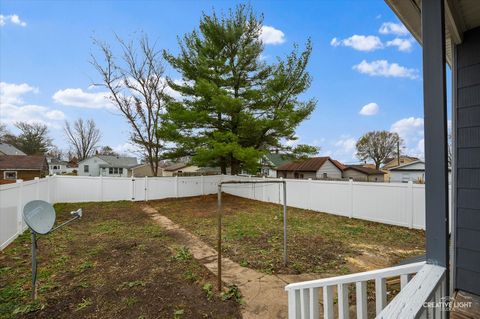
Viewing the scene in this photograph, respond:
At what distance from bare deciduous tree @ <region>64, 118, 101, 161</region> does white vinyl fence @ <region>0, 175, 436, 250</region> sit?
87.2 feet

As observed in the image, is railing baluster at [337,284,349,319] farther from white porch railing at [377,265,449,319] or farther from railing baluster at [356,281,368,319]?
white porch railing at [377,265,449,319]

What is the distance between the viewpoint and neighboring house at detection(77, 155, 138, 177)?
3316cm

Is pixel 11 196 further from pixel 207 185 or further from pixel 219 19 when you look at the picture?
pixel 219 19

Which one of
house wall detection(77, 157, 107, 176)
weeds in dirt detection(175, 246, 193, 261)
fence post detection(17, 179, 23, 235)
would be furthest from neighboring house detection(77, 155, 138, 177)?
weeds in dirt detection(175, 246, 193, 261)

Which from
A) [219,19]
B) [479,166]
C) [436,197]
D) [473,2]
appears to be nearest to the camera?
[436,197]

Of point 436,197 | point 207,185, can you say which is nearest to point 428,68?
point 436,197

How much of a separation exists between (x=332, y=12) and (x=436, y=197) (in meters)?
7.53

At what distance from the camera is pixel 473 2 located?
6.54ft

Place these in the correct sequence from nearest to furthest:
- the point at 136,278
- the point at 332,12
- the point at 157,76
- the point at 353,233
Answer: the point at 136,278
the point at 353,233
the point at 332,12
the point at 157,76

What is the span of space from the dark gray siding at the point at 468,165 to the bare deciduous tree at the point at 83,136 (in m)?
39.1

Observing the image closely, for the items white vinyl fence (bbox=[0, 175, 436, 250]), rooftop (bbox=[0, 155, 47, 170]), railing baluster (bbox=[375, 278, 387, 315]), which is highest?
rooftop (bbox=[0, 155, 47, 170])

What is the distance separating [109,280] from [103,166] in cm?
3446

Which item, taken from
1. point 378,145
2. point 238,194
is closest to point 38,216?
point 238,194

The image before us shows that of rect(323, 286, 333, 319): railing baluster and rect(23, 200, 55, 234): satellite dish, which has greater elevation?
rect(23, 200, 55, 234): satellite dish
